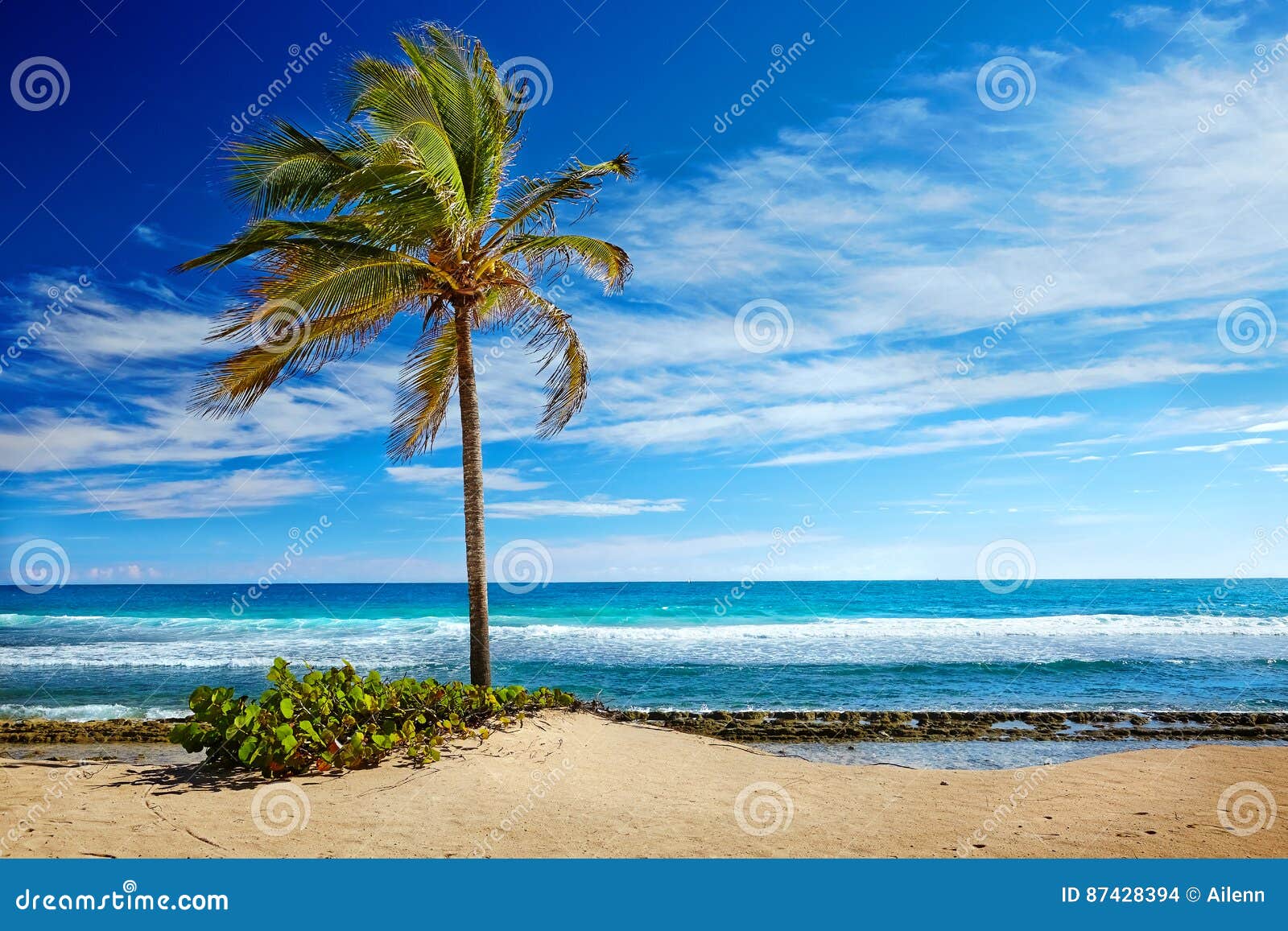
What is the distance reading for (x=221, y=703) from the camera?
7.17m

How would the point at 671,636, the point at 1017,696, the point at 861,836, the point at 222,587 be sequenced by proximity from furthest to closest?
the point at 222,587
the point at 671,636
the point at 1017,696
the point at 861,836

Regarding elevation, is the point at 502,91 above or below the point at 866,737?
above

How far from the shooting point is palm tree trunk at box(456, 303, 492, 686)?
9.69m

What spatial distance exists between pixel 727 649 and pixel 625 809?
19.0 meters

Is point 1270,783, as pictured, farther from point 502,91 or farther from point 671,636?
point 671,636

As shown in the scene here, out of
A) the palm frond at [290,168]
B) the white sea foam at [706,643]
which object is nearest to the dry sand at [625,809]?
the palm frond at [290,168]

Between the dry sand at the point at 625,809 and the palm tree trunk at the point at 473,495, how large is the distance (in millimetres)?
1447

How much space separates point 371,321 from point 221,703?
5.06 metres

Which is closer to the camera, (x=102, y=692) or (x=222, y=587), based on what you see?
(x=102, y=692)

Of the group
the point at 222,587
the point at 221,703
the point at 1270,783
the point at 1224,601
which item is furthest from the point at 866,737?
the point at 222,587

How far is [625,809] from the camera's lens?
21.7 feet

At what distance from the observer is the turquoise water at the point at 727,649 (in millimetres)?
15945

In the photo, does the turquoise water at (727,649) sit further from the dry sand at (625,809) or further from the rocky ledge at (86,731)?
the dry sand at (625,809)

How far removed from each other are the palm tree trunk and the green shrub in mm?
1125
